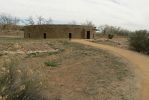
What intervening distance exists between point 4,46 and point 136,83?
15.1 m

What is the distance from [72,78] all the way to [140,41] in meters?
15.5

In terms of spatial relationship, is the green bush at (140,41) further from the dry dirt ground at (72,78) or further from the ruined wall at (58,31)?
the ruined wall at (58,31)

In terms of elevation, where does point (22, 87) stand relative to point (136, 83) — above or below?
above

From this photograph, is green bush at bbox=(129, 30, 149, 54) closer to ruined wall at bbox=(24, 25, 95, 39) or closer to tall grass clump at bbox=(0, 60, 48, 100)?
ruined wall at bbox=(24, 25, 95, 39)

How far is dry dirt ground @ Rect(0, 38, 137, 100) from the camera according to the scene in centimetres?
1064

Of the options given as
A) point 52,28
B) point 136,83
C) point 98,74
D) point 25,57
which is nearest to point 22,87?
point 136,83

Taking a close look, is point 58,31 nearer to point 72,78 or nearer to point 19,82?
point 72,78

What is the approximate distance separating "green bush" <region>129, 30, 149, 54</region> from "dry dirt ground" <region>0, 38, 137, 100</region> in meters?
7.17

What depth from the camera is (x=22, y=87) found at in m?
9.74

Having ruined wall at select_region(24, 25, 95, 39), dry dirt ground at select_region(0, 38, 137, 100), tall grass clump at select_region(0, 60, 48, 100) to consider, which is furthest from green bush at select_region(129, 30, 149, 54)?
tall grass clump at select_region(0, 60, 48, 100)

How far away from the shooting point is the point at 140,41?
31812 mm

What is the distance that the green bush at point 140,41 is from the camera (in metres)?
31.3

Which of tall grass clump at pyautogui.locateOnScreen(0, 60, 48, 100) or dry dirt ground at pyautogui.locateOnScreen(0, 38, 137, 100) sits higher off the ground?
tall grass clump at pyautogui.locateOnScreen(0, 60, 48, 100)

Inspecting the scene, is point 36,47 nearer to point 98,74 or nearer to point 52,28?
point 98,74
